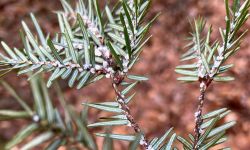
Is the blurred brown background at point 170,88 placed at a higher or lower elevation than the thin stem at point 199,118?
lower

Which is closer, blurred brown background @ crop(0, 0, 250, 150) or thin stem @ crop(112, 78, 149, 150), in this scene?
thin stem @ crop(112, 78, 149, 150)

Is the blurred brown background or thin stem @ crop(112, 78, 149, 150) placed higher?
thin stem @ crop(112, 78, 149, 150)

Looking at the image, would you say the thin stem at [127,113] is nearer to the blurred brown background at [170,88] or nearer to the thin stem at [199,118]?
the thin stem at [199,118]

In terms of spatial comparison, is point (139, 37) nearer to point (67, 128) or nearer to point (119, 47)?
A: point (119, 47)

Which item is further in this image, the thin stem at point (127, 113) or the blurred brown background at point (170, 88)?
the blurred brown background at point (170, 88)

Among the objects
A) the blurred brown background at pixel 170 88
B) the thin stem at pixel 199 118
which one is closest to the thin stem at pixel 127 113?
the thin stem at pixel 199 118

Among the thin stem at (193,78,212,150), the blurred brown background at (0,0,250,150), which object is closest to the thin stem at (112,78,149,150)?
the thin stem at (193,78,212,150)

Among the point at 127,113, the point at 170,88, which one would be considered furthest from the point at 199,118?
the point at 170,88

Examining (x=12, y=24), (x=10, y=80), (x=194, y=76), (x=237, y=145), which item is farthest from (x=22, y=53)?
(x=12, y=24)

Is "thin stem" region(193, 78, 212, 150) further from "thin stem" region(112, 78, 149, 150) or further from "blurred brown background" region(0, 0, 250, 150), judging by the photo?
"blurred brown background" region(0, 0, 250, 150)
